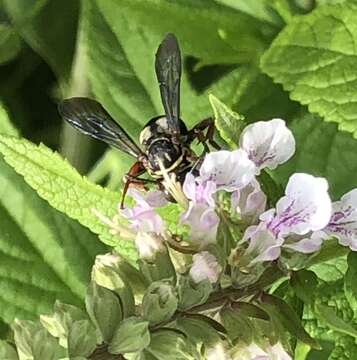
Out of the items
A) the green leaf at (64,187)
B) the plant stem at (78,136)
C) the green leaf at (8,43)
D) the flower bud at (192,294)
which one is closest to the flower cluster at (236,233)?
the flower bud at (192,294)

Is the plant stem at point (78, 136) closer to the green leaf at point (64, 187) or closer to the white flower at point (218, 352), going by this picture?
the green leaf at point (64, 187)

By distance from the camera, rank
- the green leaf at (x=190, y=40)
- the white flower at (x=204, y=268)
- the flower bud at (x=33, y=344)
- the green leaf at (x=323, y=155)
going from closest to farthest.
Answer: the flower bud at (x=33, y=344)
the white flower at (x=204, y=268)
the green leaf at (x=323, y=155)
the green leaf at (x=190, y=40)

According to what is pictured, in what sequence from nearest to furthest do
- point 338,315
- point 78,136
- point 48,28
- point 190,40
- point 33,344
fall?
point 33,344 → point 338,315 → point 190,40 → point 78,136 → point 48,28

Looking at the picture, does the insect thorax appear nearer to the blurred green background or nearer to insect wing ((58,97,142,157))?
insect wing ((58,97,142,157))

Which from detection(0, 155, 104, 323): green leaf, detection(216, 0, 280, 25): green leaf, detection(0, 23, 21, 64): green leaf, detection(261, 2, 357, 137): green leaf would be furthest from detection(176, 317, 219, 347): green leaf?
detection(0, 23, 21, 64): green leaf

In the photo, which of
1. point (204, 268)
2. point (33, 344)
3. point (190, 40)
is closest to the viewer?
point (33, 344)

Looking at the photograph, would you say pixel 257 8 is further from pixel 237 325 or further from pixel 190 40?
pixel 237 325

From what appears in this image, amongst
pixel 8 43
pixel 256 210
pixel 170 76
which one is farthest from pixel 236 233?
pixel 8 43
